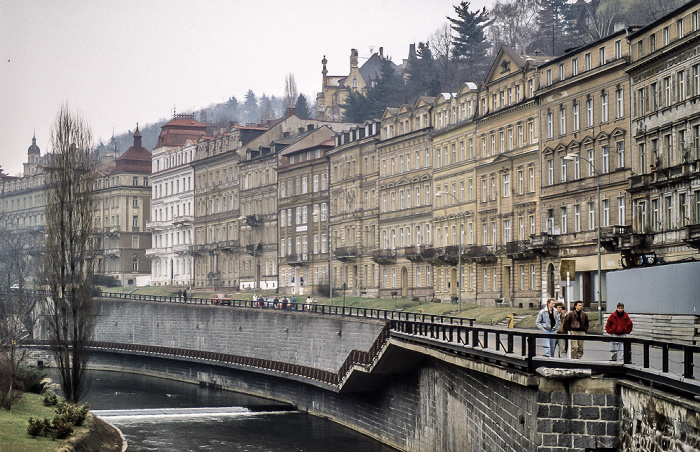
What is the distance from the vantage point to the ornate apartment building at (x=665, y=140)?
61594mm

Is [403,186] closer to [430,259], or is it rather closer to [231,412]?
[430,259]

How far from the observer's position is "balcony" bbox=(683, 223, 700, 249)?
58.7 meters

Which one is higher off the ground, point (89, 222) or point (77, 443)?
point (89, 222)

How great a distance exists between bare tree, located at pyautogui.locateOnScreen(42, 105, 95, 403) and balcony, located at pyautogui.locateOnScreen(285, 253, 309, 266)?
6131 centimetres

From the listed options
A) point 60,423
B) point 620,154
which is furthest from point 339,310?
point 60,423

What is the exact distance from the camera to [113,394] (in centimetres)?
8562

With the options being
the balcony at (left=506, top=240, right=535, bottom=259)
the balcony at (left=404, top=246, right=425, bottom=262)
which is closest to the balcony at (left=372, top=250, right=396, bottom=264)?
the balcony at (left=404, top=246, right=425, bottom=262)

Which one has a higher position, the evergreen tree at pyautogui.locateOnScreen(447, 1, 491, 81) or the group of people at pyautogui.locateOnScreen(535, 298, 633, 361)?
the evergreen tree at pyautogui.locateOnScreen(447, 1, 491, 81)

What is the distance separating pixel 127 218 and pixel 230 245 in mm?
36345

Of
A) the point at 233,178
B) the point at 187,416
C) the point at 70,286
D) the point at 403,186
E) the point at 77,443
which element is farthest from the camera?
the point at 233,178

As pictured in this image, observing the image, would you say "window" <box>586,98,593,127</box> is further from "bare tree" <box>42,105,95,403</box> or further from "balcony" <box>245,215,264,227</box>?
"balcony" <box>245,215,264,227</box>

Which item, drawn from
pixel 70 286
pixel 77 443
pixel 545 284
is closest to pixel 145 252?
pixel 545 284

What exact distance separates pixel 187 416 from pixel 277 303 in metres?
21.9

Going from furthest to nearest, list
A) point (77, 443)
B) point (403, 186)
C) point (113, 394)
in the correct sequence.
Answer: point (403, 186), point (113, 394), point (77, 443)
